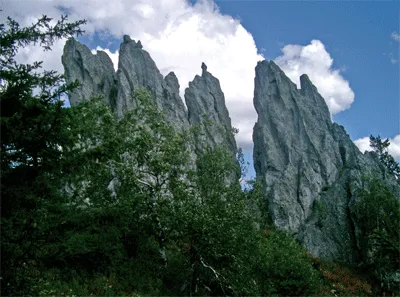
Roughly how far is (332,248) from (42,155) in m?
41.6

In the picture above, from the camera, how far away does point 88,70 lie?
76000mm

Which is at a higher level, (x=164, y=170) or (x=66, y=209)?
(x=164, y=170)

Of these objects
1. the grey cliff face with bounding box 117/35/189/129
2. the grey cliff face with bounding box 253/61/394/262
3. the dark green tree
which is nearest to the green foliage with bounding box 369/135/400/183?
the grey cliff face with bounding box 253/61/394/262

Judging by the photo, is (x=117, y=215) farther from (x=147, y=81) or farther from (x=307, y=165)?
(x=147, y=81)

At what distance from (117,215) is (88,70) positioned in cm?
6871

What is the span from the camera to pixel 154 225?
69.2 feet

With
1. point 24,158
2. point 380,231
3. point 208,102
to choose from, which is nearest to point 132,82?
point 208,102

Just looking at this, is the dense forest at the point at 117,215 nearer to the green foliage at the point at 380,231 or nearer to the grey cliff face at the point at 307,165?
the green foliage at the point at 380,231

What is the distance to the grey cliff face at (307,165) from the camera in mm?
44500

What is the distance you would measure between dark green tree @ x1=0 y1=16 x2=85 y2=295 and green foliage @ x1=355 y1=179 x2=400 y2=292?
27.2 metres

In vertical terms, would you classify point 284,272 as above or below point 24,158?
below

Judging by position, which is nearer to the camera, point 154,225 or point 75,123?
point 75,123

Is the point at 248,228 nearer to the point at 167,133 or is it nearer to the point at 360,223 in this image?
the point at 167,133

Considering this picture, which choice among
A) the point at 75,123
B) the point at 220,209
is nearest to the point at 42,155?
the point at 75,123
